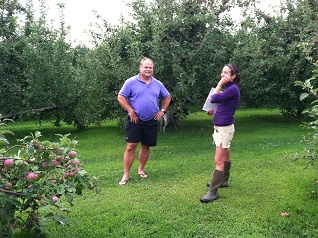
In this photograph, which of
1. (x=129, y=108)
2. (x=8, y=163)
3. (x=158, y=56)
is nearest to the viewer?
(x=8, y=163)

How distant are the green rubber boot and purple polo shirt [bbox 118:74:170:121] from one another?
1482 mm

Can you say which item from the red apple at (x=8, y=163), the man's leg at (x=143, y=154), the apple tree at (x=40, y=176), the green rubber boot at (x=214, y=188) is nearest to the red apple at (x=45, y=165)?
the apple tree at (x=40, y=176)

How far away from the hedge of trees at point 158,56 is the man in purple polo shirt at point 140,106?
357 centimetres

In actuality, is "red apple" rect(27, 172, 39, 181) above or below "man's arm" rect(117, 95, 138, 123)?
below

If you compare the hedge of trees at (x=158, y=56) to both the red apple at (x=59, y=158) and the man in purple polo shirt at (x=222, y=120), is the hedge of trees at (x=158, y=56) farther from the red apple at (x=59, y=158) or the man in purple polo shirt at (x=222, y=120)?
the red apple at (x=59, y=158)

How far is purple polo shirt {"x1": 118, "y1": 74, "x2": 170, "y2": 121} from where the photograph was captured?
18.5 feet

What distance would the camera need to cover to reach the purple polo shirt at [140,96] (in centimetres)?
564

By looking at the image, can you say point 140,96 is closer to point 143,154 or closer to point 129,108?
point 129,108

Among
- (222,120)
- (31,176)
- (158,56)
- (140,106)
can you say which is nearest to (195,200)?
(222,120)

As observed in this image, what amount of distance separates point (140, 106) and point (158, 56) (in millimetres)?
4224

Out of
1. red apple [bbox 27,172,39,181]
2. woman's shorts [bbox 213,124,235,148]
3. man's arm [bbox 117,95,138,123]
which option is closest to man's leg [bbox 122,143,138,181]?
man's arm [bbox 117,95,138,123]

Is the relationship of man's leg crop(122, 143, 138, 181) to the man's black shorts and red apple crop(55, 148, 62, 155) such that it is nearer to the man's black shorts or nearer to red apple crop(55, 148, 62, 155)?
the man's black shorts

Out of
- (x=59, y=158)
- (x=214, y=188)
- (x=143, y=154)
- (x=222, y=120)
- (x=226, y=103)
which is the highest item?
(x=226, y=103)

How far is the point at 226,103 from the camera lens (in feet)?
16.2
